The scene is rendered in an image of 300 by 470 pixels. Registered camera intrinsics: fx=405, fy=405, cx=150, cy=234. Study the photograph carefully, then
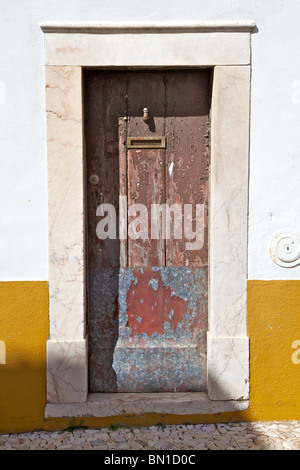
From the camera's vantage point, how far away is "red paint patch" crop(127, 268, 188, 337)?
9.12 feet

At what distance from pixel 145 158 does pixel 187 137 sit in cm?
32

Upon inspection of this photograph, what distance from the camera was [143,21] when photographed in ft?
8.26

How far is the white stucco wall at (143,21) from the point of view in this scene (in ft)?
8.27

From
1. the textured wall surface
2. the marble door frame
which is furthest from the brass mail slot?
the textured wall surface

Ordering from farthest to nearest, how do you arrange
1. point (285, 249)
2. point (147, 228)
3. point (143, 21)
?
point (147, 228) → point (285, 249) → point (143, 21)

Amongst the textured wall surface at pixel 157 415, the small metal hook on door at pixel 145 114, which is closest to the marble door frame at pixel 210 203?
the textured wall surface at pixel 157 415

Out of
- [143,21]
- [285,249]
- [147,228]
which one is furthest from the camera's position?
[147,228]

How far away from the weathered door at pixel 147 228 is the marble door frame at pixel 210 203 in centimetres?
13

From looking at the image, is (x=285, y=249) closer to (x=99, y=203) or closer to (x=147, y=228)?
(x=147, y=228)

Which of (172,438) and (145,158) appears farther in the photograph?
(145,158)

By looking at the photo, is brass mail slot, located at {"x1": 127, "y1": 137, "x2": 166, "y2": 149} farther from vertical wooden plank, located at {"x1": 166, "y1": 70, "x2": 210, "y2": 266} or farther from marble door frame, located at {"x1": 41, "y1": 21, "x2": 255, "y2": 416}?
marble door frame, located at {"x1": 41, "y1": 21, "x2": 255, "y2": 416}

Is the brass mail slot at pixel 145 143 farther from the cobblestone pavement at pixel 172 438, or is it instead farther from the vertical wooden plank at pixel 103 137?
the cobblestone pavement at pixel 172 438

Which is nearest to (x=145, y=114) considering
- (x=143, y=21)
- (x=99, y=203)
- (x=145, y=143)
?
(x=145, y=143)

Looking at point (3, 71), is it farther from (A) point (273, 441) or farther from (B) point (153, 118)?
(A) point (273, 441)
